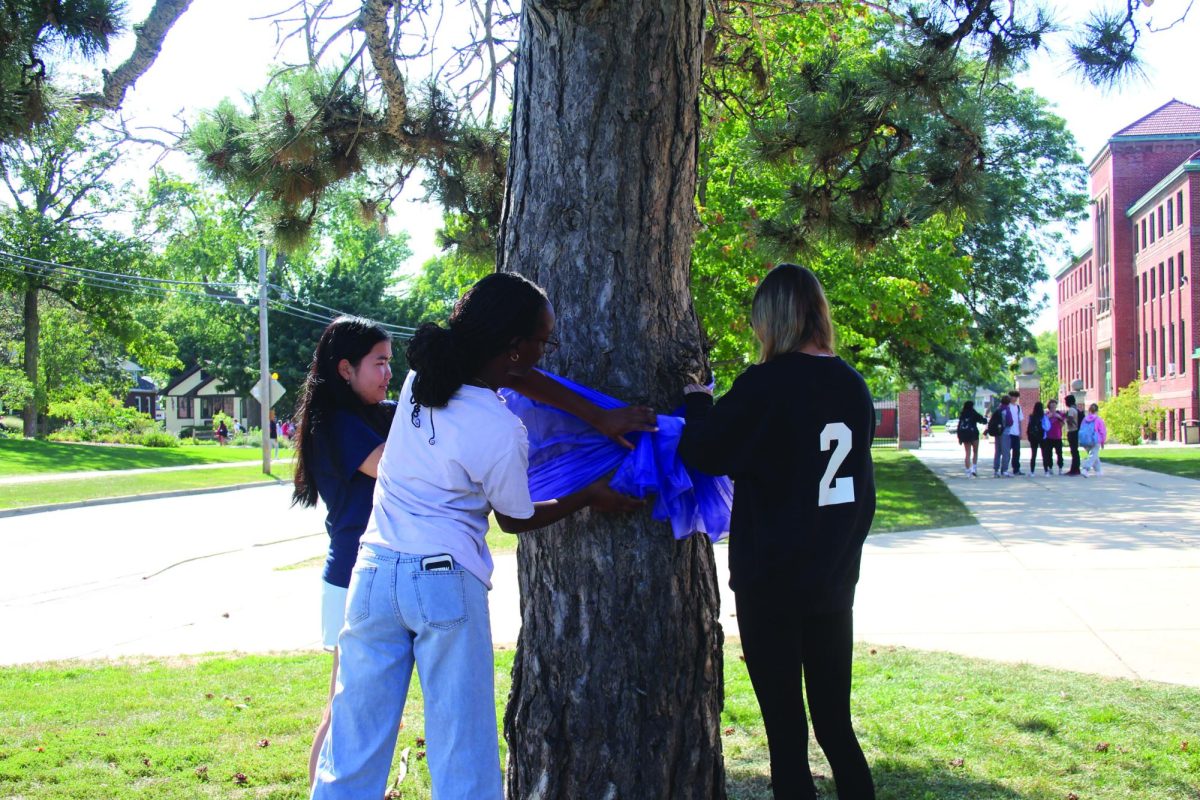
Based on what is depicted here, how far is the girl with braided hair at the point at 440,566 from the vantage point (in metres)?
2.71

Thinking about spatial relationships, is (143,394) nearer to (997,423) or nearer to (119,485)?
(119,485)

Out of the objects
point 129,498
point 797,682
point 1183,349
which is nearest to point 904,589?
point 797,682

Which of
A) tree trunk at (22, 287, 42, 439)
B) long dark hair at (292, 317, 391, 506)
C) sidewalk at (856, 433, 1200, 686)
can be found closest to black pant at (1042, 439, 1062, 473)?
sidewalk at (856, 433, 1200, 686)

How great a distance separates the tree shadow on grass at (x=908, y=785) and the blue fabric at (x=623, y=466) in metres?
1.19

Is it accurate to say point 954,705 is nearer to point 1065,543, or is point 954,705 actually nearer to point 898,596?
point 898,596

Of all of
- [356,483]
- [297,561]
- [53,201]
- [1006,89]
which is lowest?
[297,561]

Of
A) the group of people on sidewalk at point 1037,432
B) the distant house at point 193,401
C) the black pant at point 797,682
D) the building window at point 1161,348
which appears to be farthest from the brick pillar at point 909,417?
the distant house at point 193,401

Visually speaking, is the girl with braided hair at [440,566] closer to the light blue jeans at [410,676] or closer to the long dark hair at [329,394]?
the light blue jeans at [410,676]

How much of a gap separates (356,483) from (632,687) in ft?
3.84

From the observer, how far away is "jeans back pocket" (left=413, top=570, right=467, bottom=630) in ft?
8.85

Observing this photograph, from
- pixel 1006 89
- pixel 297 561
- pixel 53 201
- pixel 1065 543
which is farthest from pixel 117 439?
pixel 1006 89

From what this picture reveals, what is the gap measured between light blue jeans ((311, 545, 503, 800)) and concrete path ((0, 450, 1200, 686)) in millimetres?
4224

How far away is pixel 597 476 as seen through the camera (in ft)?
11.2

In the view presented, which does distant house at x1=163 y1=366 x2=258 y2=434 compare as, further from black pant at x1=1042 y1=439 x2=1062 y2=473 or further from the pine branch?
the pine branch
